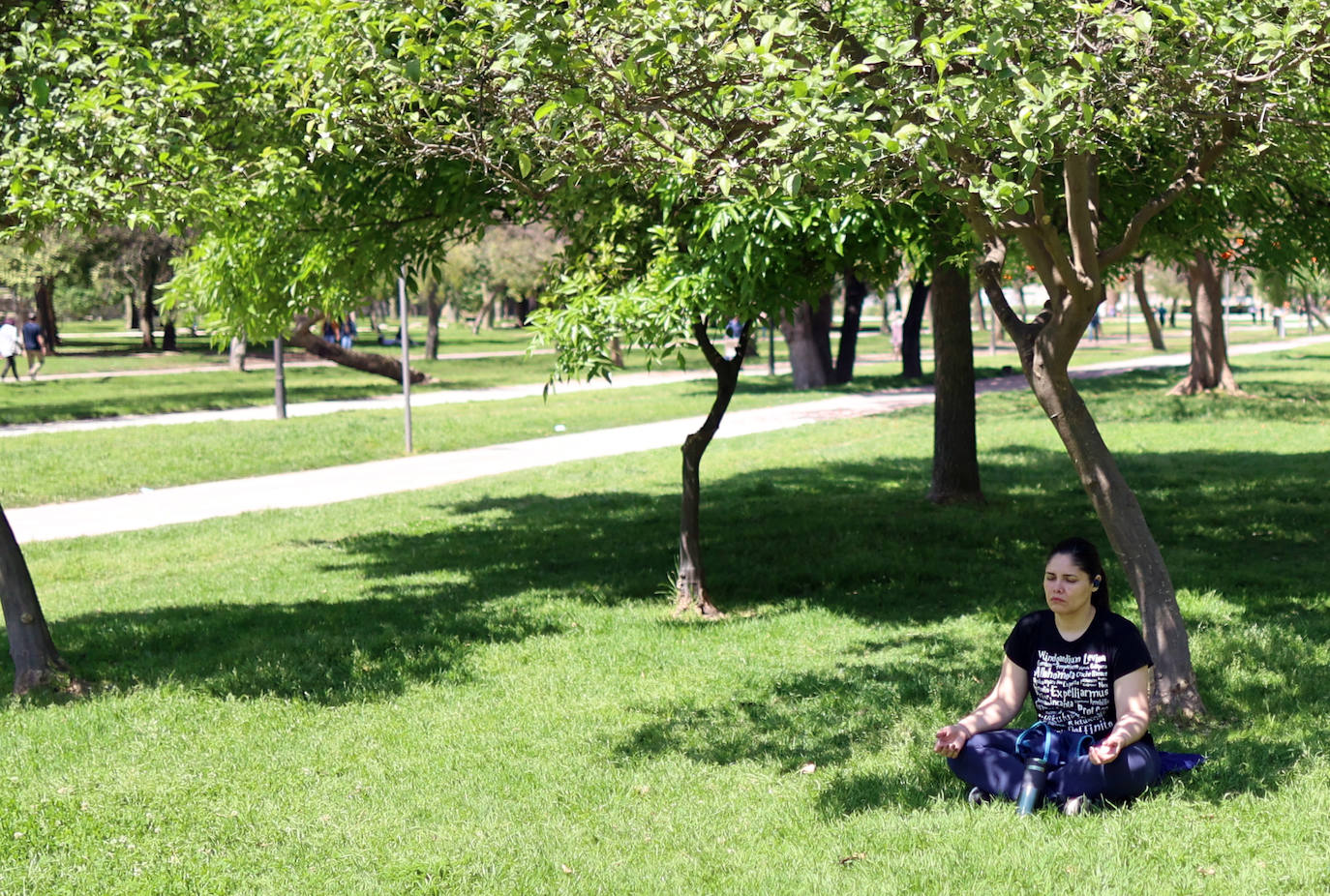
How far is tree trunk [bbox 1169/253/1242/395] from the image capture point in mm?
22297

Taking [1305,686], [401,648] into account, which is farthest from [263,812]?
[1305,686]

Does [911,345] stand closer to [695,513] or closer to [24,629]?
[695,513]

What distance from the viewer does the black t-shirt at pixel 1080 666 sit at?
4.83m

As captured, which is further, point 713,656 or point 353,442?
point 353,442

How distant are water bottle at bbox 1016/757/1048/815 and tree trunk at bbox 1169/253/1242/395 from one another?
1854 centimetres

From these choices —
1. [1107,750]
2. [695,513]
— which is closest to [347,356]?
[695,513]

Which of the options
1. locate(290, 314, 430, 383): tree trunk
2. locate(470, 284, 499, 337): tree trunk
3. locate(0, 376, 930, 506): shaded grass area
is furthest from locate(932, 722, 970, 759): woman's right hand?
locate(470, 284, 499, 337): tree trunk

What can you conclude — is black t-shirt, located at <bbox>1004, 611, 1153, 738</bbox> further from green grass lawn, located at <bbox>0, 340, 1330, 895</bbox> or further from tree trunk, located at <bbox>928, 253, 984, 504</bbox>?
tree trunk, located at <bbox>928, 253, 984, 504</bbox>

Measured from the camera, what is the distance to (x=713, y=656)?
24.6 feet

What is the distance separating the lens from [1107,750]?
4.67 metres

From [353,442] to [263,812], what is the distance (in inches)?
536

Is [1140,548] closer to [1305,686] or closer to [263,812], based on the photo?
[1305,686]

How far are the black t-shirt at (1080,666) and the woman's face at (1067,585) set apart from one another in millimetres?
123

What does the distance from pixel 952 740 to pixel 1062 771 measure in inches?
15.2
